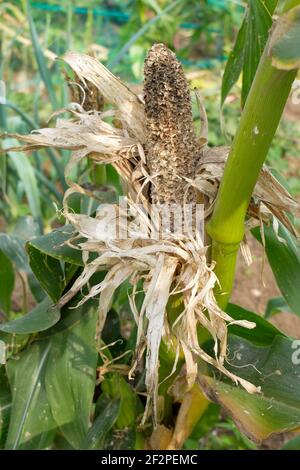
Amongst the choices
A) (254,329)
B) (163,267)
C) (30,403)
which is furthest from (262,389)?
(30,403)

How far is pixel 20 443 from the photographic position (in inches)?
35.4

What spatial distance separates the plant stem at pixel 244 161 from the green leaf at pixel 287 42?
1.1 inches

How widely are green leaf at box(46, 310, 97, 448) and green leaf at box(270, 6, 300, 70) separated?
1.74 feet

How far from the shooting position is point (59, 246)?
2.62 feet

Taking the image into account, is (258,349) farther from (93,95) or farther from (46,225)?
(46,225)

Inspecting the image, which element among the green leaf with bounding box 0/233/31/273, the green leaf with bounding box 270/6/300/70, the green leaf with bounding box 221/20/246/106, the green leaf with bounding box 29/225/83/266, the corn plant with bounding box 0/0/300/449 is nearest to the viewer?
the green leaf with bounding box 270/6/300/70

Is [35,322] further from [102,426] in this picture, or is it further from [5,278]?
[5,278]

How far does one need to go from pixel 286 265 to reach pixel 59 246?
33 cm

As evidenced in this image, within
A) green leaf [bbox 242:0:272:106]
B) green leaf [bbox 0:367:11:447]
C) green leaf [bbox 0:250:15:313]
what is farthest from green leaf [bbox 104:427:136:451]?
green leaf [bbox 242:0:272:106]

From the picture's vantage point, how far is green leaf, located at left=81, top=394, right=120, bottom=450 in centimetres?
90

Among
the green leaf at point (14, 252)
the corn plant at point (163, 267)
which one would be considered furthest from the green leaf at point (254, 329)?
the green leaf at point (14, 252)

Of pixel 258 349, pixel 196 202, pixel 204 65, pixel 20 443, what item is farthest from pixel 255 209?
pixel 204 65

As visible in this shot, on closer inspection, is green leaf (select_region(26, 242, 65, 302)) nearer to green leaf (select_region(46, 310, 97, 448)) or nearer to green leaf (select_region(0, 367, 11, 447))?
green leaf (select_region(46, 310, 97, 448))

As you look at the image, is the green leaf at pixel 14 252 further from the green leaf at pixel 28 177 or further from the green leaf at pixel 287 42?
the green leaf at pixel 287 42
